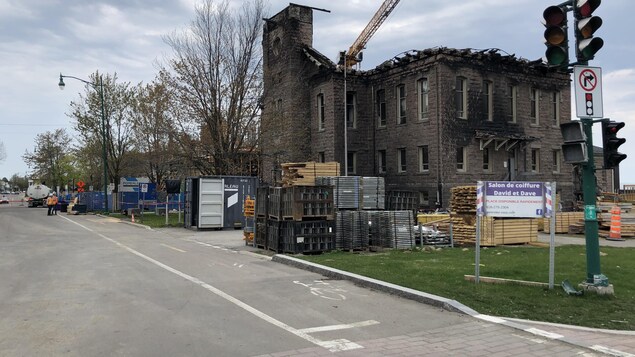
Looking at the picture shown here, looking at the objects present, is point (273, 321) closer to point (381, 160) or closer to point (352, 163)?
point (381, 160)

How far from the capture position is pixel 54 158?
268ft

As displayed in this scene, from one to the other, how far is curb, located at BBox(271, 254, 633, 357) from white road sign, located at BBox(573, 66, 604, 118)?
3.69 metres

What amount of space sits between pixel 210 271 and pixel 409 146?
23637 millimetres

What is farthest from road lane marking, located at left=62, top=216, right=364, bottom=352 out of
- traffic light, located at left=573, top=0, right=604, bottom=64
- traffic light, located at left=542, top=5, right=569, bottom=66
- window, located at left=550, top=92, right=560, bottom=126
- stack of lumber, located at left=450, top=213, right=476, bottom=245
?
window, located at left=550, top=92, right=560, bottom=126

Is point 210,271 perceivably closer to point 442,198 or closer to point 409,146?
point 442,198

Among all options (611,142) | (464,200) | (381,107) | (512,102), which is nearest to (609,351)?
(611,142)

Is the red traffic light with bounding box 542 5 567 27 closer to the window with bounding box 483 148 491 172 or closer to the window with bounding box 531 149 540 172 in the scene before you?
the window with bounding box 483 148 491 172

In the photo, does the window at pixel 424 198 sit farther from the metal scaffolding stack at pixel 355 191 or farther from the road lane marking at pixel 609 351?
the road lane marking at pixel 609 351

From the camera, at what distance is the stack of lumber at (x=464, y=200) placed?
57.1 feet

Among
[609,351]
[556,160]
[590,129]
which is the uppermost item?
[556,160]

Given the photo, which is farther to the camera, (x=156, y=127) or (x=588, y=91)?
(x=156, y=127)

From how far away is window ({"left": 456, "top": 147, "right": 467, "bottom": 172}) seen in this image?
3122cm

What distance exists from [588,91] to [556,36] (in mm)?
1062

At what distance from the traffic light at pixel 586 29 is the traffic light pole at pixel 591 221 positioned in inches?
43.0
